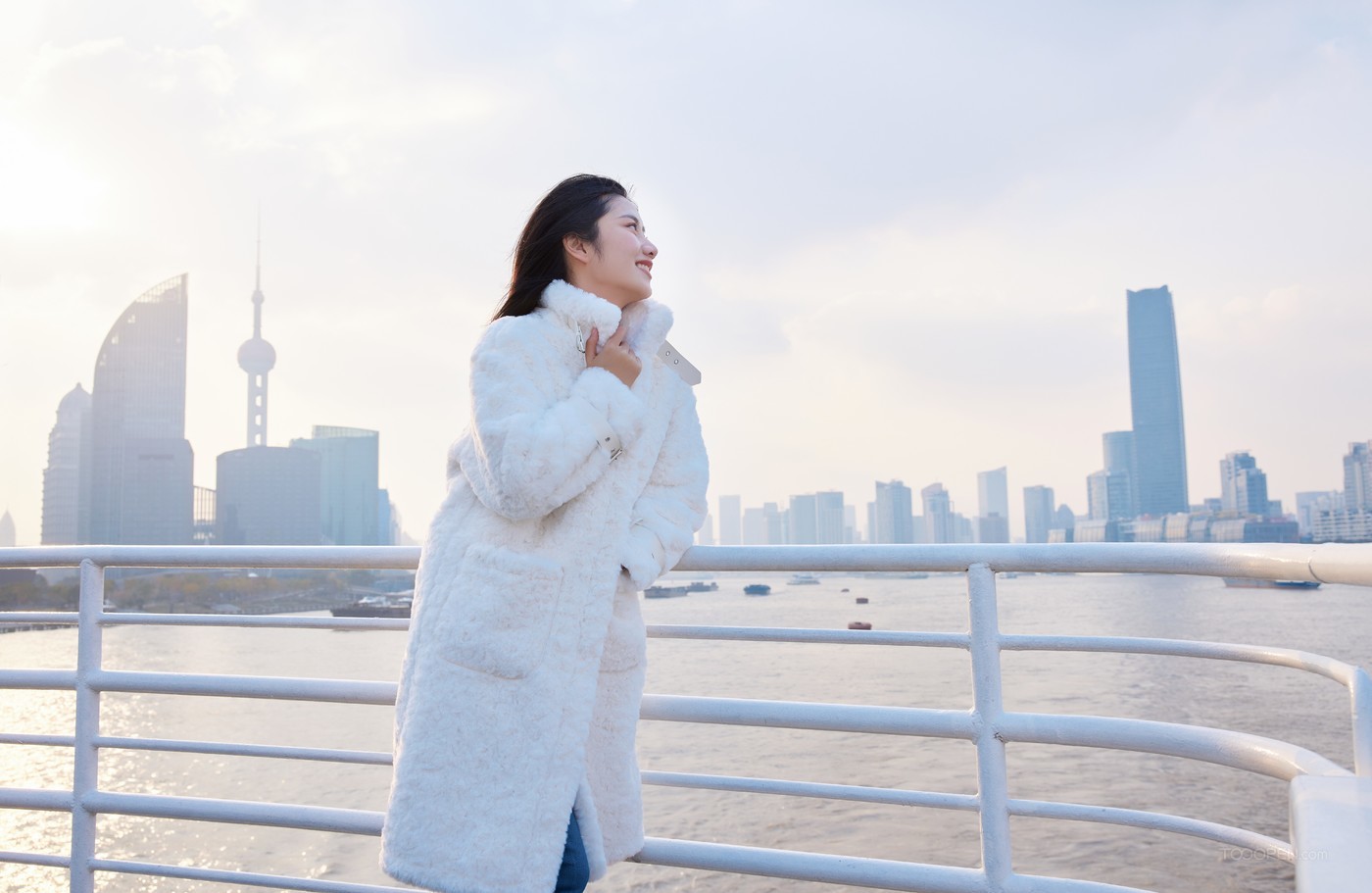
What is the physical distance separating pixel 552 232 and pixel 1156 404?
10122 centimetres

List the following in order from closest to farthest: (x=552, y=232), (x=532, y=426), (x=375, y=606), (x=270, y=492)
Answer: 1. (x=532, y=426)
2. (x=552, y=232)
3. (x=375, y=606)
4. (x=270, y=492)

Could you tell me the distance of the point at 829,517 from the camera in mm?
65438

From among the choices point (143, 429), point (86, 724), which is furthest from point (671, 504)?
point (143, 429)

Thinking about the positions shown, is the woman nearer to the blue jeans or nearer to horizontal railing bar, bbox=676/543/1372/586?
the blue jeans

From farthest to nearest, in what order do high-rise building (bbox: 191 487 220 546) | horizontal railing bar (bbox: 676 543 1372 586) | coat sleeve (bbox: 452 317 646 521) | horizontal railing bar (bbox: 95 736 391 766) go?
high-rise building (bbox: 191 487 220 546) < horizontal railing bar (bbox: 95 736 391 766) < coat sleeve (bbox: 452 317 646 521) < horizontal railing bar (bbox: 676 543 1372 586)

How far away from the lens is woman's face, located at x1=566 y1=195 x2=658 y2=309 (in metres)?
1.39

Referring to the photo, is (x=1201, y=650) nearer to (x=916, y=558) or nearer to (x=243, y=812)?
(x=916, y=558)

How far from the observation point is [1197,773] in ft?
58.2

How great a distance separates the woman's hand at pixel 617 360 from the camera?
1297mm

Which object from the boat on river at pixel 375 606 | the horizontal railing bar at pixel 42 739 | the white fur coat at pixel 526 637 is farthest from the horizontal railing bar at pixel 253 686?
the boat on river at pixel 375 606

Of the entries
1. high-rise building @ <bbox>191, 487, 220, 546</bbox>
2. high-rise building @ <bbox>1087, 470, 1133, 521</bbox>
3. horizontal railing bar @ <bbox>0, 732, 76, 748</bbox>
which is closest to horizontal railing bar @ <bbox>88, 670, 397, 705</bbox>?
horizontal railing bar @ <bbox>0, 732, 76, 748</bbox>

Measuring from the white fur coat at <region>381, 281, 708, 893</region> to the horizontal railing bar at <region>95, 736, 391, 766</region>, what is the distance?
501 mm

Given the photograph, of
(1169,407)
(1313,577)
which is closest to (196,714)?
(1313,577)

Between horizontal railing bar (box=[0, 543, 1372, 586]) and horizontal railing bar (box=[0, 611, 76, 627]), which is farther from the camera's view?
horizontal railing bar (box=[0, 611, 76, 627])
